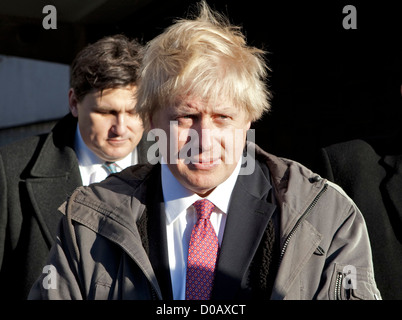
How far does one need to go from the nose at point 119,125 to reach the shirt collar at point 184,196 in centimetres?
97

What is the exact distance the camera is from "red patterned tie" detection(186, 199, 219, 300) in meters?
2.03

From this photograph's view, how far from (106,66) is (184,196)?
1212 millimetres

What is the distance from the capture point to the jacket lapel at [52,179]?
3.07 m

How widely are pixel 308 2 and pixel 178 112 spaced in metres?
2.57

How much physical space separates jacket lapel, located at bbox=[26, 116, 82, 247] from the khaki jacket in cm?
93

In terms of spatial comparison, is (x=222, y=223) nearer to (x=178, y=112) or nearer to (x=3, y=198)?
(x=178, y=112)

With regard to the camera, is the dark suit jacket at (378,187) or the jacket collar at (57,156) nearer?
the dark suit jacket at (378,187)

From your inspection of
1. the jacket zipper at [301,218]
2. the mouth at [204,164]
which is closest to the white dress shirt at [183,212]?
the mouth at [204,164]

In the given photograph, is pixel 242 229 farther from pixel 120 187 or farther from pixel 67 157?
pixel 67 157

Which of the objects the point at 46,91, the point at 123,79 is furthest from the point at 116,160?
the point at 46,91

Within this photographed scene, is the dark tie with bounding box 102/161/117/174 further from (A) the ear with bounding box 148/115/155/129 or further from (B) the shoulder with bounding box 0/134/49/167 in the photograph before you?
(A) the ear with bounding box 148/115/155/129

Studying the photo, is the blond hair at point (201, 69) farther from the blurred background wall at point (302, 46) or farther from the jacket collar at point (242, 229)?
the blurred background wall at point (302, 46)

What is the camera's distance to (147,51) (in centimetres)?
228

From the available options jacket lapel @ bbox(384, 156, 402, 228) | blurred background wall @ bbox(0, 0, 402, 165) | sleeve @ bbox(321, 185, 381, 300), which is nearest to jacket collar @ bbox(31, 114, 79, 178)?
blurred background wall @ bbox(0, 0, 402, 165)
